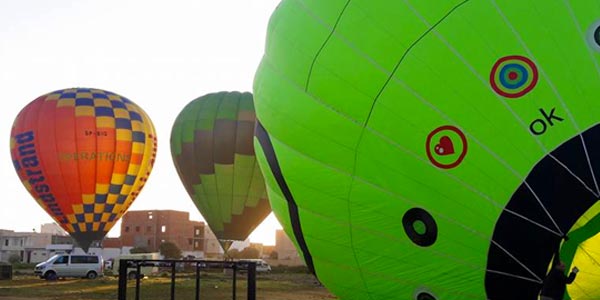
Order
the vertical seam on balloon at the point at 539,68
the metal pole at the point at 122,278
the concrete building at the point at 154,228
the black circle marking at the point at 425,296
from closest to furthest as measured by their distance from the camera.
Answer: the vertical seam on balloon at the point at 539,68 → the black circle marking at the point at 425,296 → the metal pole at the point at 122,278 → the concrete building at the point at 154,228

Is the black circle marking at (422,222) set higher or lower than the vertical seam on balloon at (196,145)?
lower

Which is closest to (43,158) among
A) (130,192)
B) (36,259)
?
(130,192)

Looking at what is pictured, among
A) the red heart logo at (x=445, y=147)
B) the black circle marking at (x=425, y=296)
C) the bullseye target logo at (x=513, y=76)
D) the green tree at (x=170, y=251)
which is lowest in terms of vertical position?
the green tree at (x=170, y=251)

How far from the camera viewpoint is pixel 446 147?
19.2ft

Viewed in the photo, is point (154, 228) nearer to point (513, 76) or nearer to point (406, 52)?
point (406, 52)

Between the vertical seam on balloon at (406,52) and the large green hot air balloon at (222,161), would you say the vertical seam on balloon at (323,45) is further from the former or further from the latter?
the large green hot air balloon at (222,161)

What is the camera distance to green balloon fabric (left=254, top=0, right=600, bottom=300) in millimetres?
5539

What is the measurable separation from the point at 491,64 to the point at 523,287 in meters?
2.12

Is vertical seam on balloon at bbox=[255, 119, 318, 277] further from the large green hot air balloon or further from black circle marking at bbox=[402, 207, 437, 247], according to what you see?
the large green hot air balloon

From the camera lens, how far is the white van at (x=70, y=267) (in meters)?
27.9

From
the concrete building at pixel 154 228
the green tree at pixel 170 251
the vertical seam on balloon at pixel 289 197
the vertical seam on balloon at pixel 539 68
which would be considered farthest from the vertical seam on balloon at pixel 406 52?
the concrete building at pixel 154 228

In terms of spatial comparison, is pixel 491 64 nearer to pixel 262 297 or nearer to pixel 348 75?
pixel 348 75

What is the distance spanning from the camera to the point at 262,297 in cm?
1795

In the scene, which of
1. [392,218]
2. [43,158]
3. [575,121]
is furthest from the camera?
[43,158]
